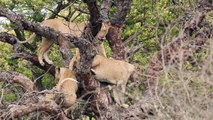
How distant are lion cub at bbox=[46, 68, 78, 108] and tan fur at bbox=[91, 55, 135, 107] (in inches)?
13.0

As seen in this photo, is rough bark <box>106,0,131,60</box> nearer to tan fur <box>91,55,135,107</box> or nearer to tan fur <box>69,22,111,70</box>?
tan fur <box>69,22,111,70</box>

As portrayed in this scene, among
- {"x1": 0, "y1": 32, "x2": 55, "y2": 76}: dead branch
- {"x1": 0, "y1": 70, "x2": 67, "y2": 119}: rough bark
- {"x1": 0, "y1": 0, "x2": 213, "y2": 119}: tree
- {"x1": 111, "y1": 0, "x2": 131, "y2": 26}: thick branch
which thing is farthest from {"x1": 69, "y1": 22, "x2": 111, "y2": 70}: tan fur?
{"x1": 0, "y1": 32, "x2": 55, "y2": 76}: dead branch

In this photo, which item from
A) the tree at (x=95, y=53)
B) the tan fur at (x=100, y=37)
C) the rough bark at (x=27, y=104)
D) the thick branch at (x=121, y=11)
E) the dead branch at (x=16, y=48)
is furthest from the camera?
the thick branch at (x=121, y=11)

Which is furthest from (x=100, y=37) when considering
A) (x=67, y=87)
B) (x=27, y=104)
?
(x=27, y=104)

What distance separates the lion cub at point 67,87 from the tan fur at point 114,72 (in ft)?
1.08

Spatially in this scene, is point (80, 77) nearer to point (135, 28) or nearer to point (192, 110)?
point (192, 110)

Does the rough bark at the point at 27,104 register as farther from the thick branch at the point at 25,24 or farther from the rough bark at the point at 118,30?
the rough bark at the point at 118,30

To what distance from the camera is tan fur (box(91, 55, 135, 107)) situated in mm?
8078

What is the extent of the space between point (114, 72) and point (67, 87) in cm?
75

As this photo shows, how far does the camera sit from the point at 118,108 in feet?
26.3

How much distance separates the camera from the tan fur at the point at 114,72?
26.5 feet

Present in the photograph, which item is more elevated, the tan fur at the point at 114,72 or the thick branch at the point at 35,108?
the tan fur at the point at 114,72

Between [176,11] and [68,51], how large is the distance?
2.51m

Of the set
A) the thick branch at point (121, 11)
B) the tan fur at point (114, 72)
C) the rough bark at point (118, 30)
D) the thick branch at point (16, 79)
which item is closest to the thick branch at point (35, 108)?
the thick branch at point (16, 79)
